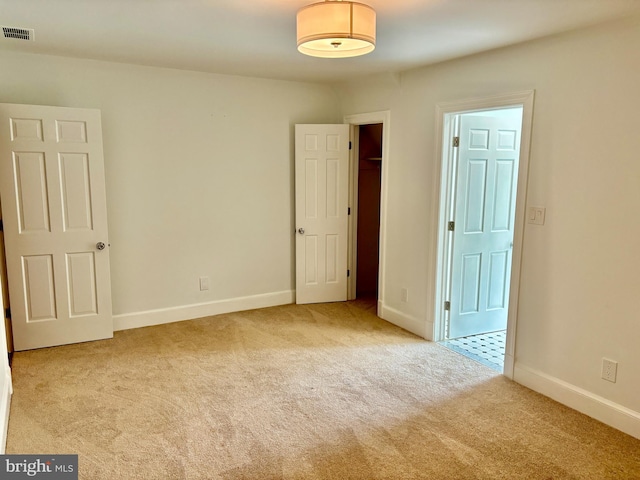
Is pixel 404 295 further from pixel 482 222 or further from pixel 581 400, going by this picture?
pixel 581 400

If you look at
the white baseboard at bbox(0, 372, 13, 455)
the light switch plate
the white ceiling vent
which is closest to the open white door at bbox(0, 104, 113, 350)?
the white ceiling vent

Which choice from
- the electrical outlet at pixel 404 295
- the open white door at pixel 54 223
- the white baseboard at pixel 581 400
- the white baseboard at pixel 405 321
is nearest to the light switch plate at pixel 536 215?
the white baseboard at pixel 581 400

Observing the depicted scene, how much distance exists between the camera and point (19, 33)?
3.11 m

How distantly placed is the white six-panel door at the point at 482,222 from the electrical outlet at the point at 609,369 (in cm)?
145

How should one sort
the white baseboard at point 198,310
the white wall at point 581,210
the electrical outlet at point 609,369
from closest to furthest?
the white wall at point 581,210 → the electrical outlet at point 609,369 → the white baseboard at point 198,310

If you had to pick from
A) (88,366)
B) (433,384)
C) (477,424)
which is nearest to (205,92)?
(88,366)

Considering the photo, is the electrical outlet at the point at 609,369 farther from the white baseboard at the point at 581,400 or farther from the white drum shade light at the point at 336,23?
the white drum shade light at the point at 336,23

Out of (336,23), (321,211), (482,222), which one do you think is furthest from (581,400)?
(321,211)

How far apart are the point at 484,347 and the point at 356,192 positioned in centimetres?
222

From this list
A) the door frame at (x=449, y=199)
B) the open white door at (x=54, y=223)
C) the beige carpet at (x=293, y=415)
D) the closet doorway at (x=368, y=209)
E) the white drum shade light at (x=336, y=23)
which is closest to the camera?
the white drum shade light at (x=336, y=23)

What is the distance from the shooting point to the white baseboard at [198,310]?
437 cm

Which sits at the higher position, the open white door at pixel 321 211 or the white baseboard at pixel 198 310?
the open white door at pixel 321 211

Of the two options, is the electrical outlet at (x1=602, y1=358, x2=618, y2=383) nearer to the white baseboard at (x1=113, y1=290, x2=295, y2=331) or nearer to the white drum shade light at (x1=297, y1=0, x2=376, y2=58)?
the white drum shade light at (x1=297, y1=0, x2=376, y2=58)

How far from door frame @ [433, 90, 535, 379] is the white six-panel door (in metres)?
0.10
